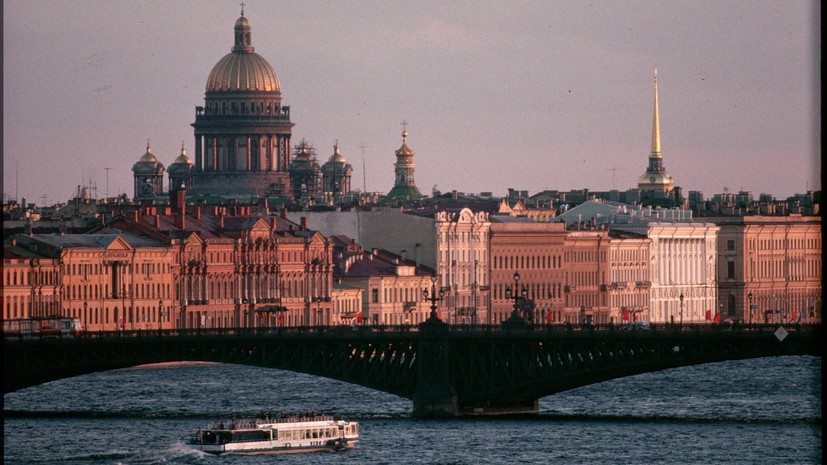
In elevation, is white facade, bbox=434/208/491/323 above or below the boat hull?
above

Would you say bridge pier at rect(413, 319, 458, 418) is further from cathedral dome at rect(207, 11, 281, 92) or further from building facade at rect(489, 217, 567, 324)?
cathedral dome at rect(207, 11, 281, 92)

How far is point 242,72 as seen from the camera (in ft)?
562

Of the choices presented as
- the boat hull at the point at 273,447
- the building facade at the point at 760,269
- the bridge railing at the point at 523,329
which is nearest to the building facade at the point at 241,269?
the bridge railing at the point at 523,329

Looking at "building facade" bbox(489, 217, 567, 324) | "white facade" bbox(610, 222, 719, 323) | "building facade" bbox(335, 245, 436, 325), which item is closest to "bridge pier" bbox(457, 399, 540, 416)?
"building facade" bbox(335, 245, 436, 325)

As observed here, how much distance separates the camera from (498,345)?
2184 inches

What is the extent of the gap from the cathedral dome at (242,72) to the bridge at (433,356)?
11417 centimetres

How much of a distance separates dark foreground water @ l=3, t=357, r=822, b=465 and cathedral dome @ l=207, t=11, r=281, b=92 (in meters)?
89.9

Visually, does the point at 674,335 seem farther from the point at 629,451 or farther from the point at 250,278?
the point at 250,278

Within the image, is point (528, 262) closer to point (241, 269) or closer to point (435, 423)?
point (241, 269)

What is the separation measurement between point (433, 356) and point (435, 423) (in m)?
2.47

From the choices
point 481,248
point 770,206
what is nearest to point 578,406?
point 481,248

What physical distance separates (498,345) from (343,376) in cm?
376

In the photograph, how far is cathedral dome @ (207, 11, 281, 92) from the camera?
17125cm

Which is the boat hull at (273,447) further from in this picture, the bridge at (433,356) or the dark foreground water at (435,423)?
the bridge at (433,356)
